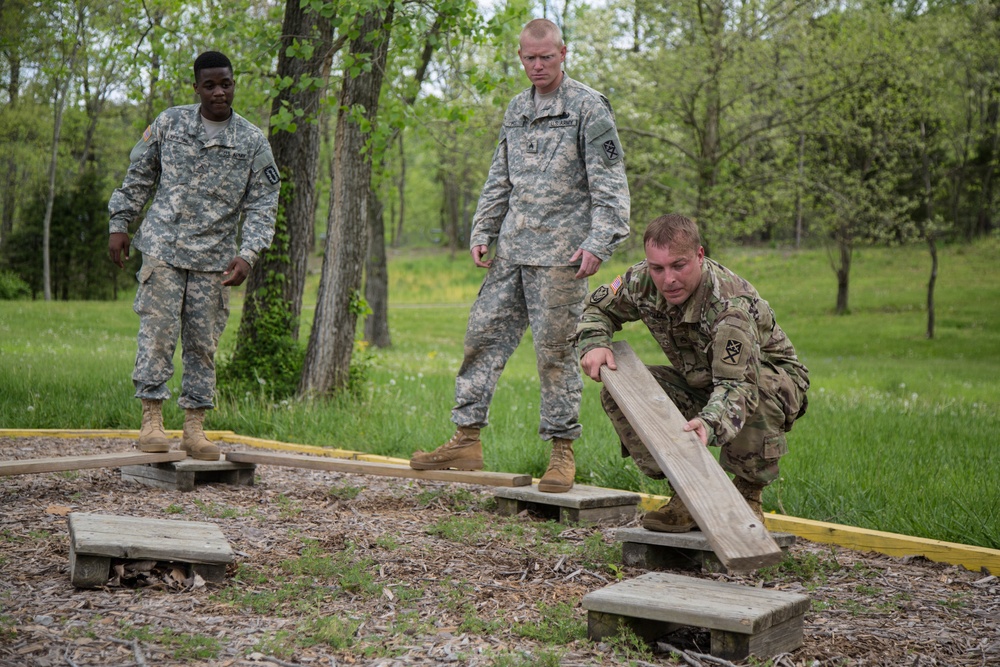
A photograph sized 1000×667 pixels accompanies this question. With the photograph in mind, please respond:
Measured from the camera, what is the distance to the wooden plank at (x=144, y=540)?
3.55m

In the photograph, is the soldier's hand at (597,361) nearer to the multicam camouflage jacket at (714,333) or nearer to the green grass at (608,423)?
the multicam camouflage jacket at (714,333)

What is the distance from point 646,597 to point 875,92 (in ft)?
69.7

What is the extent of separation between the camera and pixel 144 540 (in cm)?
369

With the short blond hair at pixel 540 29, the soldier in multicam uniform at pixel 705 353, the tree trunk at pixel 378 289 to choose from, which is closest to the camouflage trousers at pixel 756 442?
the soldier in multicam uniform at pixel 705 353

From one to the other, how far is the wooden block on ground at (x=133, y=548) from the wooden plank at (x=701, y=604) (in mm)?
1495

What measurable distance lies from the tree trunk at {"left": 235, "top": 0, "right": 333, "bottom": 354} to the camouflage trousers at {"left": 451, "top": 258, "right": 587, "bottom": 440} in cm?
365

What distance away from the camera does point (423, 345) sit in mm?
20672

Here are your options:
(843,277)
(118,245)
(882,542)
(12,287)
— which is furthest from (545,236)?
(12,287)

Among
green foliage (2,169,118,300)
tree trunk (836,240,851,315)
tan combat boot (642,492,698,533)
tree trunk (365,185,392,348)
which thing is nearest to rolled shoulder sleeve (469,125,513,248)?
tan combat boot (642,492,698,533)

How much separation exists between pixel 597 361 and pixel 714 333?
56 centimetres

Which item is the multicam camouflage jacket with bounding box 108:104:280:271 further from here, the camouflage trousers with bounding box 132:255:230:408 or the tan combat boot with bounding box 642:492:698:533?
the tan combat boot with bounding box 642:492:698:533

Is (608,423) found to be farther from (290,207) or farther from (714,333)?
(714,333)

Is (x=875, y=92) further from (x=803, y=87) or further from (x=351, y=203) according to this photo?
(x=351, y=203)

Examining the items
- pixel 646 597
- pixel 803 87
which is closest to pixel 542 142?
pixel 646 597
